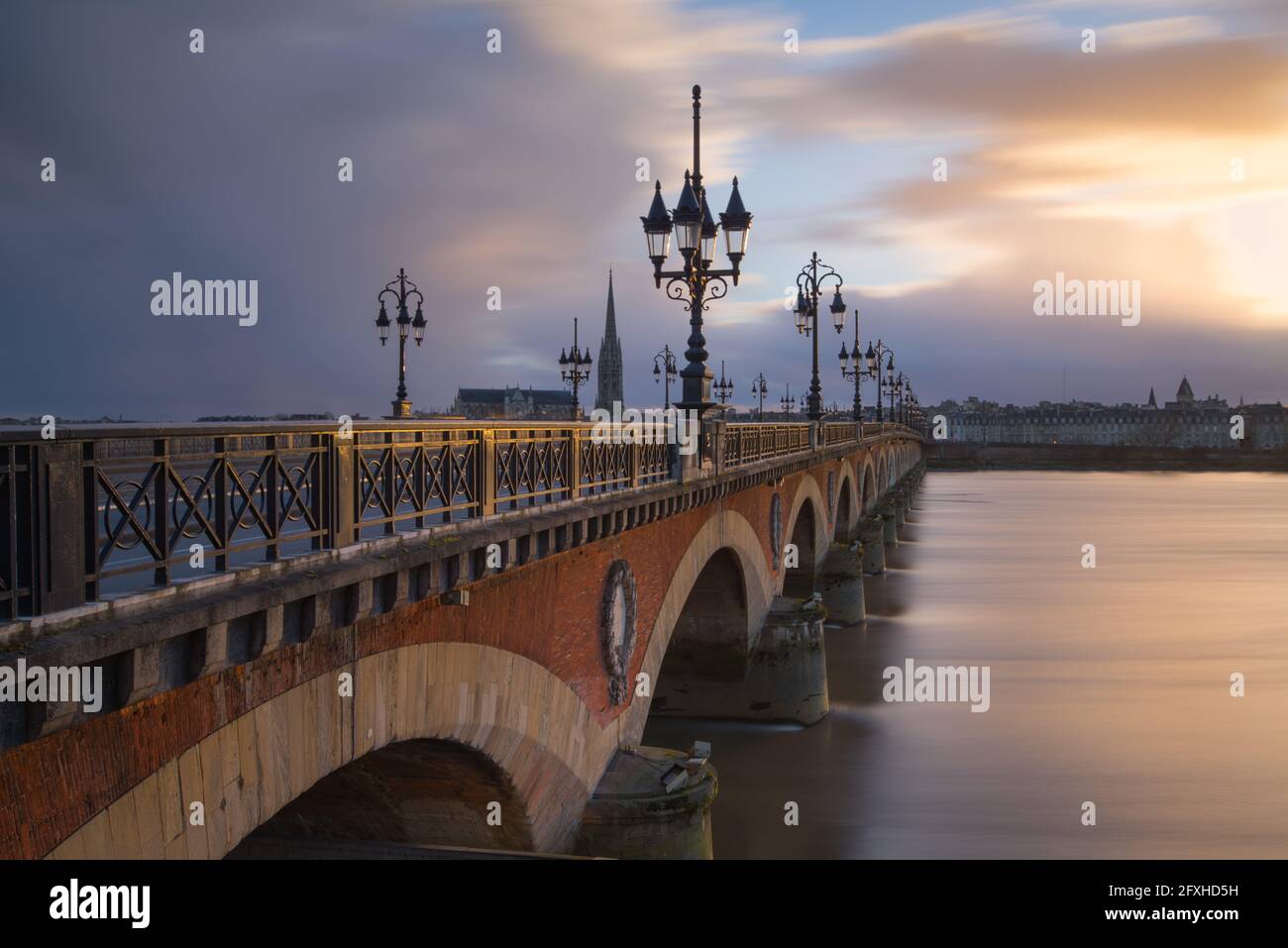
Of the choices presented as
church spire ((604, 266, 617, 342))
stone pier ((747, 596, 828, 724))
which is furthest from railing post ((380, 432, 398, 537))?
church spire ((604, 266, 617, 342))

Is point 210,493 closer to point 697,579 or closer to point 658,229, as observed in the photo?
point 658,229

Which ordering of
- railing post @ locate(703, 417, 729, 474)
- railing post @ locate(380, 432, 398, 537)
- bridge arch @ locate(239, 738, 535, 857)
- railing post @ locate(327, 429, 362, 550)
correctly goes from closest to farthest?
railing post @ locate(327, 429, 362, 550)
railing post @ locate(380, 432, 398, 537)
bridge arch @ locate(239, 738, 535, 857)
railing post @ locate(703, 417, 729, 474)

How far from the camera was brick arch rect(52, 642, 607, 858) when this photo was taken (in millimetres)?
5887

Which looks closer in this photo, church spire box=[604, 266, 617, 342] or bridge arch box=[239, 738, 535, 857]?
bridge arch box=[239, 738, 535, 857]

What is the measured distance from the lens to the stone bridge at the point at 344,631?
511 cm

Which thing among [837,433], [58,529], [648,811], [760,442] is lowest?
[648,811]

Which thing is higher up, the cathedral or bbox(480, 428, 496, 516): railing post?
the cathedral

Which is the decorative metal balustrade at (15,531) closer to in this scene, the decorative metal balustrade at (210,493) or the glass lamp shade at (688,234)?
the decorative metal balustrade at (210,493)

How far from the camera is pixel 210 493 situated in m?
6.49

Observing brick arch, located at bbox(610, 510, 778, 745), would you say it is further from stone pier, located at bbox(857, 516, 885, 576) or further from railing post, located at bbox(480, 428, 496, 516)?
stone pier, located at bbox(857, 516, 885, 576)

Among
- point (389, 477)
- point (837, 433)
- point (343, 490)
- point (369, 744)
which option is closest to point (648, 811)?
point (369, 744)

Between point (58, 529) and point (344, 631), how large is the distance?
9.45 ft

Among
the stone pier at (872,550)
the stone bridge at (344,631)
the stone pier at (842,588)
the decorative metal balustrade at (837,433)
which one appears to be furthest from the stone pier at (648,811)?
the stone pier at (872,550)

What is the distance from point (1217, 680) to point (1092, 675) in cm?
308
